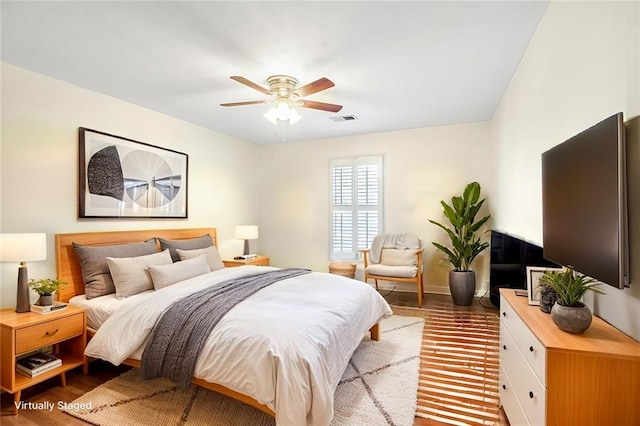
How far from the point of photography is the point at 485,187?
15.0 ft

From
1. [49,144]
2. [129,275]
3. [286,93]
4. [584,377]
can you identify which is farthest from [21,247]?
[584,377]

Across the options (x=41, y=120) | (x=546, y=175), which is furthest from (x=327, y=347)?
(x=41, y=120)

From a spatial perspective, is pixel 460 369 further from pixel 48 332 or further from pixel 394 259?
A: pixel 48 332

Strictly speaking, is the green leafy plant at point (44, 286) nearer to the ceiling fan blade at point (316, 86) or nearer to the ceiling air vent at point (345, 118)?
the ceiling fan blade at point (316, 86)

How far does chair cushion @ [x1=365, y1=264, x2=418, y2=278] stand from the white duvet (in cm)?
150

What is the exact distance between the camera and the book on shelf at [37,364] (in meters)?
2.21

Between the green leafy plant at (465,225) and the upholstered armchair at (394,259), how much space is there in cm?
44

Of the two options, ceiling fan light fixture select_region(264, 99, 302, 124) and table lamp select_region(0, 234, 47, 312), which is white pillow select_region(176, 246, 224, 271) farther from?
ceiling fan light fixture select_region(264, 99, 302, 124)

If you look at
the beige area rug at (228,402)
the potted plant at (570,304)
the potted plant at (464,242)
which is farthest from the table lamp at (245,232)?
the potted plant at (570,304)

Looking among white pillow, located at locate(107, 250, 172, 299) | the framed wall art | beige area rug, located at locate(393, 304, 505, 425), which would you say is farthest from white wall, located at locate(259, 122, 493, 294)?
white pillow, located at locate(107, 250, 172, 299)

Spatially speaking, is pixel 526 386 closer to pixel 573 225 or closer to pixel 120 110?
pixel 573 225

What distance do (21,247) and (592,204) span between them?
347 centimetres

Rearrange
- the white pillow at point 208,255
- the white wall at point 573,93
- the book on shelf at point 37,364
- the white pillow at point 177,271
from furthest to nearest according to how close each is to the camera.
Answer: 1. the white pillow at point 208,255
2. the white pillow at point 177,271
3. the book on shelf at point 37,364
4. the white wall at point 573,93

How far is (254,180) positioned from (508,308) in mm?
4811
